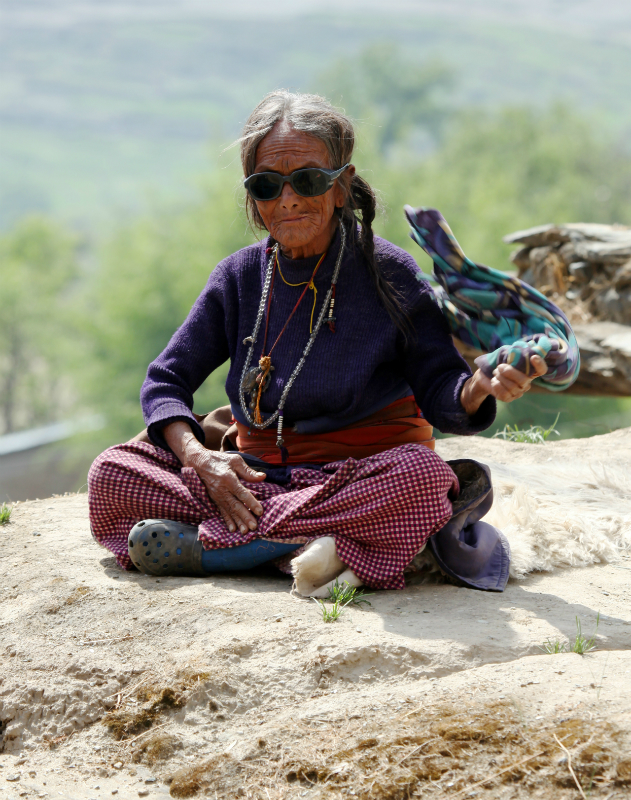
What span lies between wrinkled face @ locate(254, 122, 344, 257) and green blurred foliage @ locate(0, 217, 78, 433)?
35338 mm

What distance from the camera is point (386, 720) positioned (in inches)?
74.3

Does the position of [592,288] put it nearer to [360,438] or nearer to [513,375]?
[360,438]

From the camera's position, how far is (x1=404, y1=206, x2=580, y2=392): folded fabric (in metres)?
2.49

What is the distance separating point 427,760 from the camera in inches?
68.8

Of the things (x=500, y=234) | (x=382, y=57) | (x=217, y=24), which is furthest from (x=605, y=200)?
(x=217, y=24)

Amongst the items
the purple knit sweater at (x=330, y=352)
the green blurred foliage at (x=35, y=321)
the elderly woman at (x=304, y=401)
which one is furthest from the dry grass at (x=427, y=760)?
the green blurred foliage at (x=35, y=321)

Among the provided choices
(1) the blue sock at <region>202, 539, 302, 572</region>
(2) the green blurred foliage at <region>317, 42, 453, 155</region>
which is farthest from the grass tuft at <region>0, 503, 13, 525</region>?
(2) the green blurred foliage at <region>317, 42, 453, 155</region>

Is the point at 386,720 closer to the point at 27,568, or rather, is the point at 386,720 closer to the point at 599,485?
the point at 27,568

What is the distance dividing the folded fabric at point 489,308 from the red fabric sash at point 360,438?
355 millimetres

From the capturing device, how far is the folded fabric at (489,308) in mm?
2488

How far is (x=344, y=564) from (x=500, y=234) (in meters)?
30.4

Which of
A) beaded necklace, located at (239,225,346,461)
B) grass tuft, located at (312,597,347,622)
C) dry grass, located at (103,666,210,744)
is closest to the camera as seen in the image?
dry grass, located at (103,666,210,744)

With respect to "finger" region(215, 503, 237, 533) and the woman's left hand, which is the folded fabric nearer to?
the woman's left hand

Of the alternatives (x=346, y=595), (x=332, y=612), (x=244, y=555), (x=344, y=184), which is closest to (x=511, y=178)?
(x=344, y=184)
